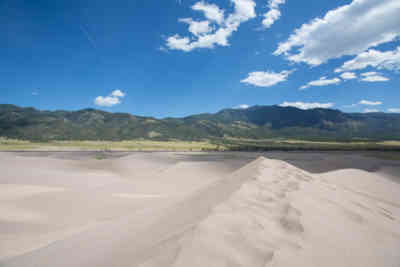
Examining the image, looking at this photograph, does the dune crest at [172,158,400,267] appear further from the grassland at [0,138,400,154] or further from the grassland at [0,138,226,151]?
the grassland at [0,138,226,151]

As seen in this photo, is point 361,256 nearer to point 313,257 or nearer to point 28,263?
point 313,257

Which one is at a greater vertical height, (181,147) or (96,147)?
(96,147)

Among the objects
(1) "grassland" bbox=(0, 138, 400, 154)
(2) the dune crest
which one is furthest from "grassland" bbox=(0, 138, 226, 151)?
(2) the dune crest

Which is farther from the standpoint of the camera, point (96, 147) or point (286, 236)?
point (96, 147)

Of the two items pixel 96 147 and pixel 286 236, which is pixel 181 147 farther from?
pixel 286 236

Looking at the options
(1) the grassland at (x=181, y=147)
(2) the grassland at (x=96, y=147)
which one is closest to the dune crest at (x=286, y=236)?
(1) the grassland at (x=181, y=147)

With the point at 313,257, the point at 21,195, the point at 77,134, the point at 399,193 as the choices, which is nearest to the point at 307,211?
the point at 313,257

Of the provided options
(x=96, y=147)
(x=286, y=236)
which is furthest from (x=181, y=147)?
(x=286, y=236)

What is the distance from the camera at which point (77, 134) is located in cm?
11581

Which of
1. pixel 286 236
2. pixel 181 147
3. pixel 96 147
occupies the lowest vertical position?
pixel 181 147

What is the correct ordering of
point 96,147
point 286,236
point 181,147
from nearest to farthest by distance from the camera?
1. point 286,236
2. point 96,147
3. point 181,147

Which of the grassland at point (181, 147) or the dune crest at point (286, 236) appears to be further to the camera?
the grassland at point (181, 147)

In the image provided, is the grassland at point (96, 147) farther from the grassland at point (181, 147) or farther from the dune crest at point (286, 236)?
the dune crest at point (286, 236)

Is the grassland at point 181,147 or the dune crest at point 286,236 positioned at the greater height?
the dune crest at point 286,236
